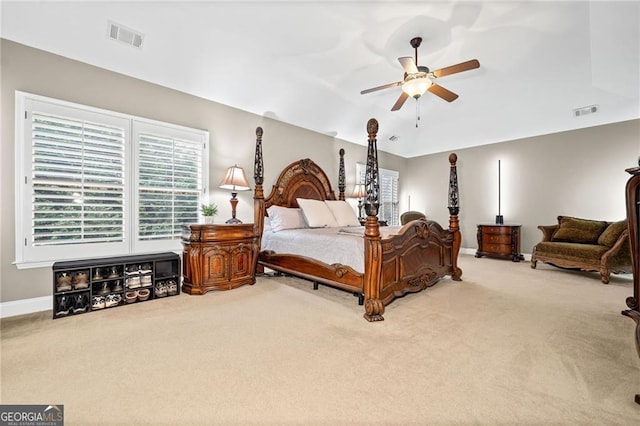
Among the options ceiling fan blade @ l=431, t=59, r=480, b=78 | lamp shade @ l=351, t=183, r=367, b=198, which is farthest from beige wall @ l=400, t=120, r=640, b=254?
ceiling fan blade @ l=431, t=59, r=480, b=78

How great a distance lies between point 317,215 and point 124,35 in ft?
10.6

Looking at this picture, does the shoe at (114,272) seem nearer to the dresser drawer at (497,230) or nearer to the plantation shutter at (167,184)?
the plantation shutter at (167,184)

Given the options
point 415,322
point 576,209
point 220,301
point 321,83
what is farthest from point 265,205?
point 576,209

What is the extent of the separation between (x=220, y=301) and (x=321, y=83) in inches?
139

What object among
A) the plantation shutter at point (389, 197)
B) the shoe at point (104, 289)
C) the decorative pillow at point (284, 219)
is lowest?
the shoe at point (104, 289)

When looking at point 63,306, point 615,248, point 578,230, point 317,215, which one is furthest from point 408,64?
point 578,230

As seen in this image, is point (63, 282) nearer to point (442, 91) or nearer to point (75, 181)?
point (75, 181)

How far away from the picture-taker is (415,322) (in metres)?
2.67

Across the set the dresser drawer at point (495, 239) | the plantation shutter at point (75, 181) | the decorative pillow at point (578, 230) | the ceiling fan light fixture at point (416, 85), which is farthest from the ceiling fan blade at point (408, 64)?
the dresser drawer at point (495, 239)

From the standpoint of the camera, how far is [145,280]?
3277mm

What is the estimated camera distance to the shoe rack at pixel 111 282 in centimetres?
278

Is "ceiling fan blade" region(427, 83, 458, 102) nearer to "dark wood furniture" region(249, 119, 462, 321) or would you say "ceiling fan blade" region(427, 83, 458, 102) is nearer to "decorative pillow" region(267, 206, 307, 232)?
"dark wood furniture" region(249, 119, 462, 321)

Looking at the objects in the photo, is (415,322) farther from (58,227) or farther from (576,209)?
(576,209)

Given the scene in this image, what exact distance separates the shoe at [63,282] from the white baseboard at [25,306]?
0.44 metres
